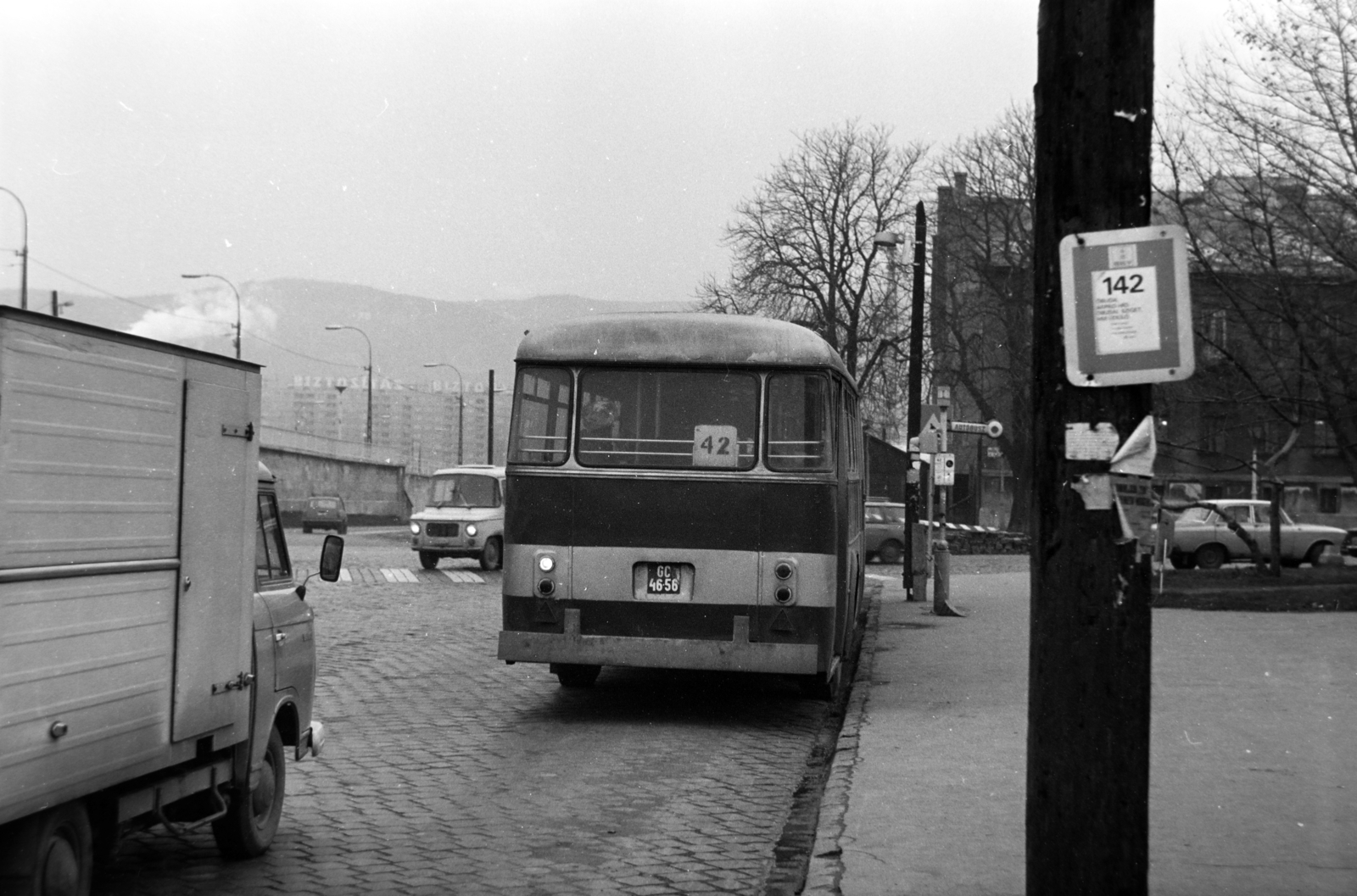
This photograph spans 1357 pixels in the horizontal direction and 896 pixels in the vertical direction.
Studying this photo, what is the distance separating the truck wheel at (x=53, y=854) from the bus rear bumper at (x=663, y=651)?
608 cm

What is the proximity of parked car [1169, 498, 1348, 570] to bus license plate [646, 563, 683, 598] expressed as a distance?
88.7 feet

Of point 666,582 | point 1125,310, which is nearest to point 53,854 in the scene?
point 1125,310

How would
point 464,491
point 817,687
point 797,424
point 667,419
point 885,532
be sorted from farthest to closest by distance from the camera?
point 885,532, point 464,491, point 817,687, point 667,419, point 797,424

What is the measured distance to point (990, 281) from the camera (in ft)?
166

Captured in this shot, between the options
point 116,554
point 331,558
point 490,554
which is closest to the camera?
point 116,554

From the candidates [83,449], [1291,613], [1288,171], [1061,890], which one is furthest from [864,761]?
[1288,171]

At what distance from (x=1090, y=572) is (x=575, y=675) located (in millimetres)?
9204

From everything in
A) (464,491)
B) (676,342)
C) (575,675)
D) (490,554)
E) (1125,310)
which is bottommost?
(575,675)

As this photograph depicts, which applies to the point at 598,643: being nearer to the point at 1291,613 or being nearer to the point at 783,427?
the point at 783,427

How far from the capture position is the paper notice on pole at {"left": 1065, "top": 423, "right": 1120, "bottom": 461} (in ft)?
14.7

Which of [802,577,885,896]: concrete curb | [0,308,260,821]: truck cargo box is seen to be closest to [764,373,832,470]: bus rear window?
[802,577,885,896]: concrete curb

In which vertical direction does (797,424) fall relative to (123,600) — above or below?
above

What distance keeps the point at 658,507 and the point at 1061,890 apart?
6.76 meters

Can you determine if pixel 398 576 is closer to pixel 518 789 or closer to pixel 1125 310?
pixel 518 789
